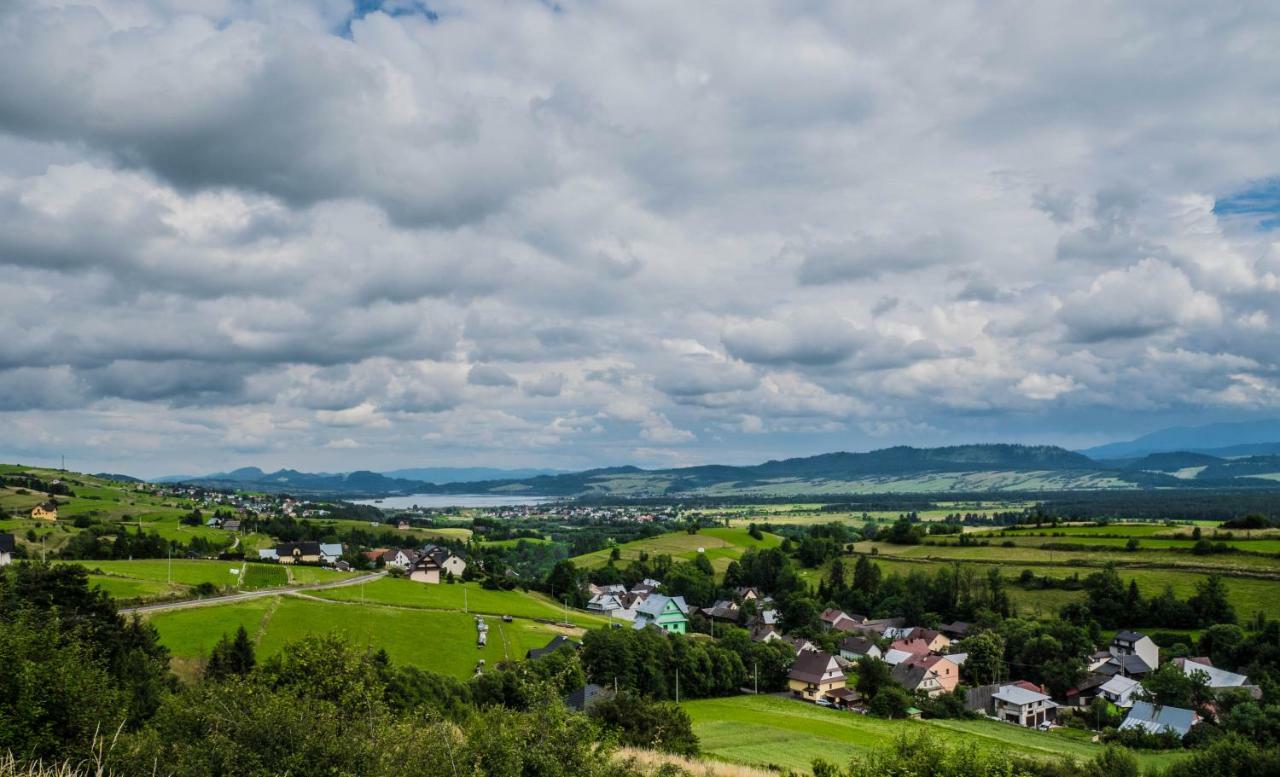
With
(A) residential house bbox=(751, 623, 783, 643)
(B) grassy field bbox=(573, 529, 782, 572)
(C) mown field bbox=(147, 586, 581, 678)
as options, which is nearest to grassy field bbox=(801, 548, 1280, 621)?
(A) residential house bbox=(751, 623, 783, 643)

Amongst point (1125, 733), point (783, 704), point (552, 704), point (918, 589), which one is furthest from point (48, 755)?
point (918, 589)

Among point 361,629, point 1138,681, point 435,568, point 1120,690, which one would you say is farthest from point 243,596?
point 1138,681

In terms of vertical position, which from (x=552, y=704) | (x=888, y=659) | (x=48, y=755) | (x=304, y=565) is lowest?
(x=888, y=659)

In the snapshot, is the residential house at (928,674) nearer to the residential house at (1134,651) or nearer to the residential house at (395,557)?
the residential house at (1134,651)

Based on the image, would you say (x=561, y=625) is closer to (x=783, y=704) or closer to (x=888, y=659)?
(x=783, y=704)

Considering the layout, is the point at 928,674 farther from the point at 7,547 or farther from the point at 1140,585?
the point at 7,547

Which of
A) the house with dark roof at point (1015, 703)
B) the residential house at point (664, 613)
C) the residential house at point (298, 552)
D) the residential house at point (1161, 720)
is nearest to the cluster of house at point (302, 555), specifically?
the residential house at point (298, 552)

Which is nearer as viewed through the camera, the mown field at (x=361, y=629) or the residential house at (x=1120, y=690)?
the mown field at (x=361, y=629)
